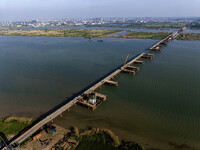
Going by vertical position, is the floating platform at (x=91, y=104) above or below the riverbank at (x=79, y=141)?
above

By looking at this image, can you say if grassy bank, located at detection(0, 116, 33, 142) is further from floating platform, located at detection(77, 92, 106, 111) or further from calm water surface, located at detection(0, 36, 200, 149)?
floating platform, located at detection(77, 92, 106, 111)

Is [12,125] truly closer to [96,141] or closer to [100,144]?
[96,141]

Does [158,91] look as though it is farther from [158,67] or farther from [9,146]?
[9,146]

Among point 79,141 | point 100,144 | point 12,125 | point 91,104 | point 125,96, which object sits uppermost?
point 125,96

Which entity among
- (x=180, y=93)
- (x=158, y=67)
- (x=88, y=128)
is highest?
(x=158, y=67)

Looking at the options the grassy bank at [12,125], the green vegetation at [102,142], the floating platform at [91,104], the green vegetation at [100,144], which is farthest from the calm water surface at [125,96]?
the grassy bank at [12,125]

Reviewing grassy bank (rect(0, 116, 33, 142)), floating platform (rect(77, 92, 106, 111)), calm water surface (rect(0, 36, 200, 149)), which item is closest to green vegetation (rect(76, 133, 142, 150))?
calm water surface (rect(0, 36, 200, 149))

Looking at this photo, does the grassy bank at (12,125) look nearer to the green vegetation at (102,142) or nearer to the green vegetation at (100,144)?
the green vegetation at (102,142)

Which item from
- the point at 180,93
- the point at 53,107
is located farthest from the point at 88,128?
the point at 180,93

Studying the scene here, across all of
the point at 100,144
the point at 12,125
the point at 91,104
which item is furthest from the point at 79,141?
the point at 12,125

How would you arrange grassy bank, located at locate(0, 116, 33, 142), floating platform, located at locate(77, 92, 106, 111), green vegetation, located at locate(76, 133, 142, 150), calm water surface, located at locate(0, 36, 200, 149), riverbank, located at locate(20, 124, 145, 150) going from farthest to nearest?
floating platform, located at locate(77, 92, 106, 111) < calm water surface, located at locate(0, 36, 200, 149) < grassy bank, located at locate(0, 116, 33, 142) < green vegetation, located at locate(76, 133, 142, 150) < riverbank, located at locate(20, 124, 145, 150)

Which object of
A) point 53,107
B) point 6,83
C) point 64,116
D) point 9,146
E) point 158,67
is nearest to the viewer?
A: point 9,146
